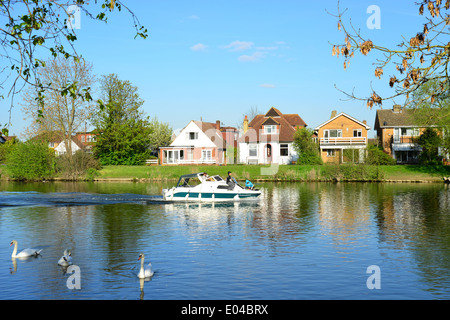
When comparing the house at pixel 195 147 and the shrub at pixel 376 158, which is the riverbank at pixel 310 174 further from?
the house at pixel 195 147

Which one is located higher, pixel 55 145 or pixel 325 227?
pixel 55 145

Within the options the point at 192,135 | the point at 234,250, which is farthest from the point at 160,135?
the point at 234,250

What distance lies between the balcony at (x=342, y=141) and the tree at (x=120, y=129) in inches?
1198

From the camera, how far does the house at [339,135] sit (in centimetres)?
7769

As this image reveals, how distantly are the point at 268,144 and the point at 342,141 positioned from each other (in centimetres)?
1266

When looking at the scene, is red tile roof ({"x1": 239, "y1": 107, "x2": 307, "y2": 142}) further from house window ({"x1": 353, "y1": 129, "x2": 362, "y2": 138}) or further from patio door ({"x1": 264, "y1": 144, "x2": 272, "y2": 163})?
house window ({"x1": 353, "y1": 129, "x2": 362, "y2": 138})

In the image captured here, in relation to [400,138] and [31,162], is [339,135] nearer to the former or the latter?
[400,138]

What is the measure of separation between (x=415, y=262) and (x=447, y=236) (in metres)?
6.07

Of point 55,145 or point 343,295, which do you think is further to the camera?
point 55,145

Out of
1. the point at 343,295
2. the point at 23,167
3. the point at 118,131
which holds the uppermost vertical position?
Answer: the point at 118,131
